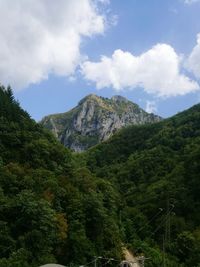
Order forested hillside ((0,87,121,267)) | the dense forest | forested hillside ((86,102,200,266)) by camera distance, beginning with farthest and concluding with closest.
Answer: forested hillside ((86,102,200,266))
the dense forest
forested hillside ((0,87,121,267))

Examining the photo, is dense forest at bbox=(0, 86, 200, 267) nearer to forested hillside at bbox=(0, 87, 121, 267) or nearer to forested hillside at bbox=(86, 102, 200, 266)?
forested hillside at bbox=(0, 87, 121, 267)

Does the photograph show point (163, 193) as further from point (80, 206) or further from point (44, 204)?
point (44, 204)

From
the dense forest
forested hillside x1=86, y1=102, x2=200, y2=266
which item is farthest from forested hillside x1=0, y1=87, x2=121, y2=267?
forested hillside x1=86, y1=102, x2=200, y2=266

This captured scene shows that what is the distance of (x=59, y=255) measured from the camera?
7388 centimetres

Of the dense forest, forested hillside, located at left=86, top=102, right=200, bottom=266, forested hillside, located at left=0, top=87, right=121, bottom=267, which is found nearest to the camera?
forested hillside, located at left=0, top=87, right=121, bottom=267

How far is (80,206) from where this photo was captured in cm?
8294

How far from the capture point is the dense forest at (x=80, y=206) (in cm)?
6944

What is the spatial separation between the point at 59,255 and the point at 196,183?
60559mm

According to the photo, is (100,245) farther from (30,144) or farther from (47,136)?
(47,136)

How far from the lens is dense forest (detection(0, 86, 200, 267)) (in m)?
69.4

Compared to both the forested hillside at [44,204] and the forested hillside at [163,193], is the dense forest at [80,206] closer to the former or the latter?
the forested hillside at [44,204]

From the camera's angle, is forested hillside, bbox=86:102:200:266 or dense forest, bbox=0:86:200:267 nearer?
dense forest, bbox=0:86:200:267

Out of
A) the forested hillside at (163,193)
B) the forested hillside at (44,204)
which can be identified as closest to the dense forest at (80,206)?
the forested hillside at (44,204)

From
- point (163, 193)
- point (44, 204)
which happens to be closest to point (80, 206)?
point (44, 204)
